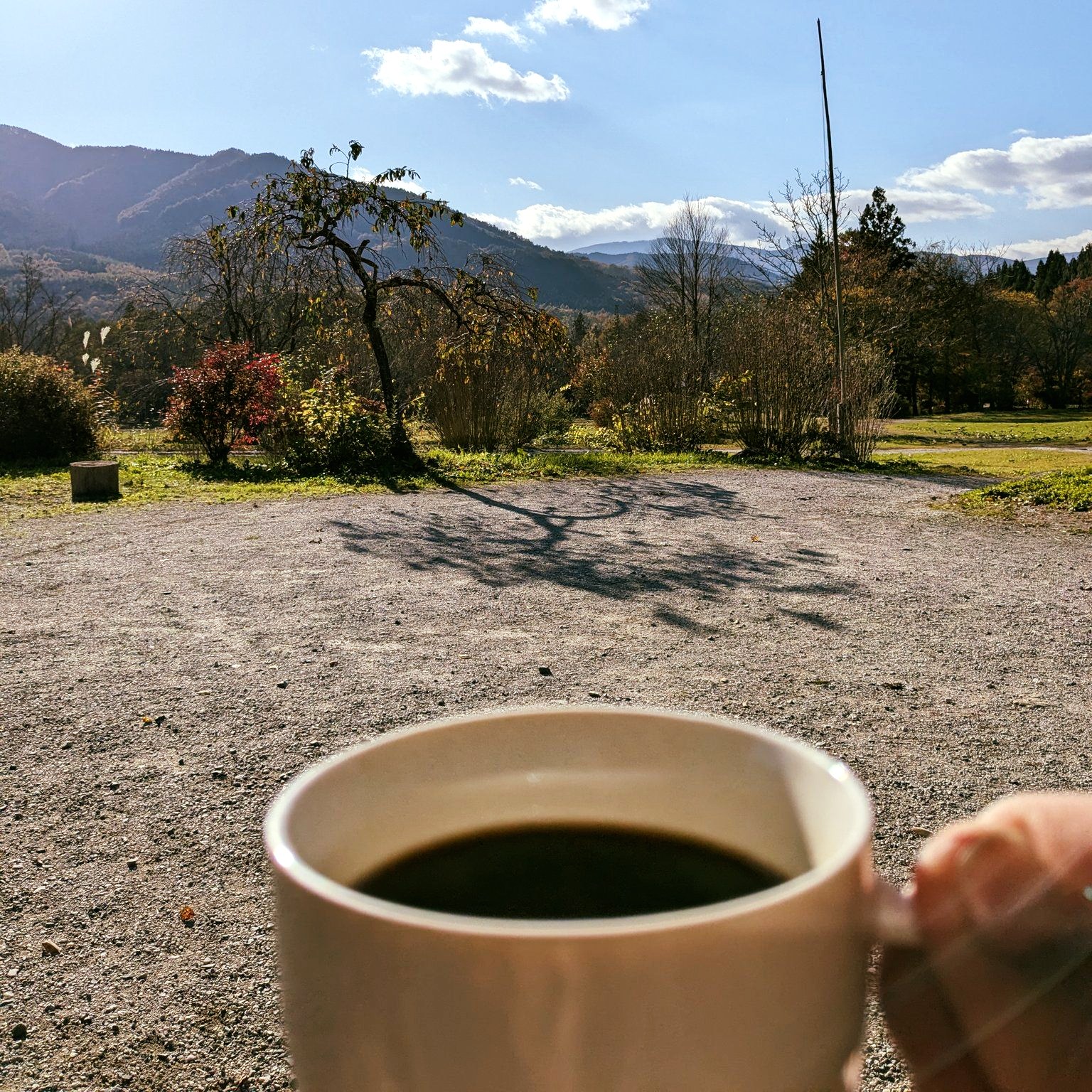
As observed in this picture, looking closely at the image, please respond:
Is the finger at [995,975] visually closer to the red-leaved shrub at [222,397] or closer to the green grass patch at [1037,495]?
the green grass patch at [1037,495]

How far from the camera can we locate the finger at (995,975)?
35 cm

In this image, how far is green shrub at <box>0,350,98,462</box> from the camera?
13914mm

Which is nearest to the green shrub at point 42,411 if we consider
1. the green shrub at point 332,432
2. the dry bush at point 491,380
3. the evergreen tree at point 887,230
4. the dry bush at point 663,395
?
the green shrub at point 332,432

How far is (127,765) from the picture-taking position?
326cm

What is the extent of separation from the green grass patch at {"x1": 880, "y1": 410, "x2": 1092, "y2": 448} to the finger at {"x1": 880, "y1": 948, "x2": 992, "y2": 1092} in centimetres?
1986

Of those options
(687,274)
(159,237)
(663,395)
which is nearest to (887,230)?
(687,274)

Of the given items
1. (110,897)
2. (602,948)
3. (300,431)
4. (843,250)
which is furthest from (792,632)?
(843,250)

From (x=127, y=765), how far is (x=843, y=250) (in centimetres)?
3582

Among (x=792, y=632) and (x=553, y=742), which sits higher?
(x=553, y=742)

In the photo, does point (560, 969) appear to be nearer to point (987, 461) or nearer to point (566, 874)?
point (566, 874)

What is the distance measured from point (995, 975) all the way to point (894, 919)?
5 centimetres

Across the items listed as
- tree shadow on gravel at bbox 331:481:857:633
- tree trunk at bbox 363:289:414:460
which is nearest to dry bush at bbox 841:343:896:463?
tree shadow on gravel at bbox 331:481:857:633

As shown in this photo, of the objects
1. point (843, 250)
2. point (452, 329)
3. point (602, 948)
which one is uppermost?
point (843, 250)

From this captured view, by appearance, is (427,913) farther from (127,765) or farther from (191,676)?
(191,676)
